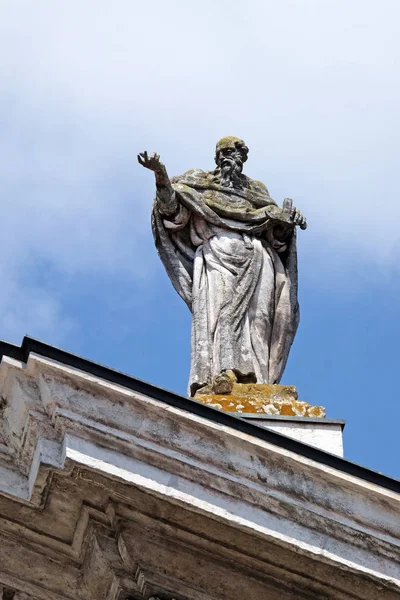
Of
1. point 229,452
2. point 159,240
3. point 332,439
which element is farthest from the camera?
point 159,240

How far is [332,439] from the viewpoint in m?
10.7

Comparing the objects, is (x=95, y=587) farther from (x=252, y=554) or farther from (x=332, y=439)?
(x=332, y=439)

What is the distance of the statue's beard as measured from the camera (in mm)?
13047

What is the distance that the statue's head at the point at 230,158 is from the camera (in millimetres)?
13086

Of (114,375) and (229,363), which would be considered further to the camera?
(229,363)

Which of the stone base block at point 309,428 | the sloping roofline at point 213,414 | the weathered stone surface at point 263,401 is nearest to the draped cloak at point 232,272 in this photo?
the weathered stone surface at point 263,401

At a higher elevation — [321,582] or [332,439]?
[332,439]

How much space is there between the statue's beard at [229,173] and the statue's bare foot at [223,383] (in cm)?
199

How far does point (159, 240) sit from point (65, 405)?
369 centimetres

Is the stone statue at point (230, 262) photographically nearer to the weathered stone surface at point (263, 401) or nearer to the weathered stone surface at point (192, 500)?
the weathered stone surface at point (263, 401)

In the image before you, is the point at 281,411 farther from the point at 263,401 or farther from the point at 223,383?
the point at 223,383

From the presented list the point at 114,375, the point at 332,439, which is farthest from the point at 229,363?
the point at 114,375

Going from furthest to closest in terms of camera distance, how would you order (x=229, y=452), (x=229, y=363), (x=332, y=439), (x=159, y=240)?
(x=159, y=240), (x=229, y=363), (x=332, y=439), (x=229, y=452)

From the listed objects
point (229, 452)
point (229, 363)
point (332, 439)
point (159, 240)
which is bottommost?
point (229, 452)
